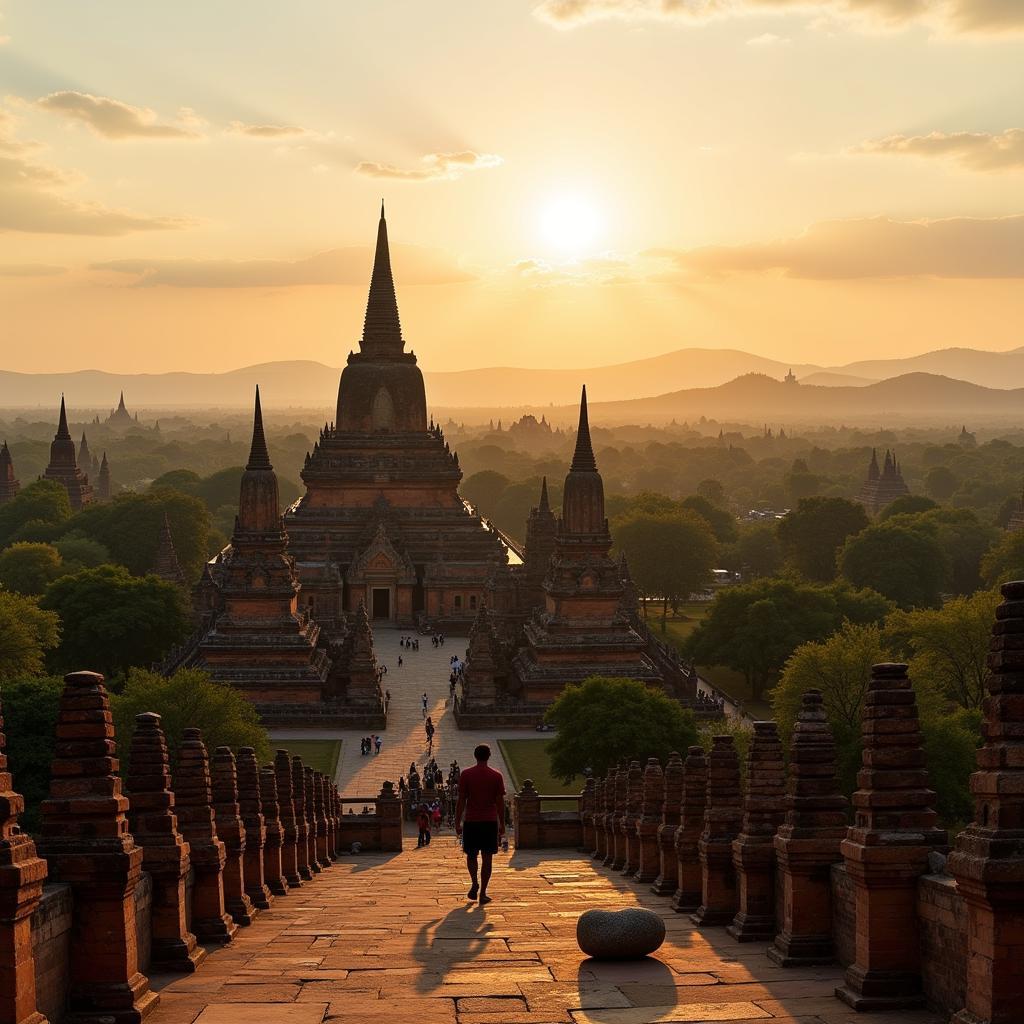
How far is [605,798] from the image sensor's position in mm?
35219

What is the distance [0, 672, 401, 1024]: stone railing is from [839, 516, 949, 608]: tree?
71907mm

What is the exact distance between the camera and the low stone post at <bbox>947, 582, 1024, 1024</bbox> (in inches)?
481

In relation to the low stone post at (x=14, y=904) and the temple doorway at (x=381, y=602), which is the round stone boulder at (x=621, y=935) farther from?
the temple doorway at (x=381, y=602)

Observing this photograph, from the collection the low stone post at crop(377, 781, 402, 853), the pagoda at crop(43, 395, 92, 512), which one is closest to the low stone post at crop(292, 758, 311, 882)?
the low stone post at crop(377, 781, 402, 853)

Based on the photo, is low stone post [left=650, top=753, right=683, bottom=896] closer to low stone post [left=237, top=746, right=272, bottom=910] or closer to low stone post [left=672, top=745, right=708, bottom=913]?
low stone post [left=672, top=745, right=708, bottom=913]

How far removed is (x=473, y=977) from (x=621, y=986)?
1483 millimetres

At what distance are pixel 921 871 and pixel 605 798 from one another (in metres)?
20.9

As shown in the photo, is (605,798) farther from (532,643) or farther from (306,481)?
(306,481)

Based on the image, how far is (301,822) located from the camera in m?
30.1

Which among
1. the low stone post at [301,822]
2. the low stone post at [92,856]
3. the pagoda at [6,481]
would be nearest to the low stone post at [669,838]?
the low stone post at [301,822]

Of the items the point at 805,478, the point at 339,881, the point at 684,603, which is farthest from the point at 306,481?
the point at 805,478

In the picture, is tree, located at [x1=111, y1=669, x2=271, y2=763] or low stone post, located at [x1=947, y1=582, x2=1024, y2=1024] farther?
tree, located at [x1=111, y1=669, x2=271, y2=763]

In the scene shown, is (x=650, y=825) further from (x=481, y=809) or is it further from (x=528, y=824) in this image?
(x=528, y=824)

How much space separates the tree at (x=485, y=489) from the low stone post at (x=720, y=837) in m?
154
